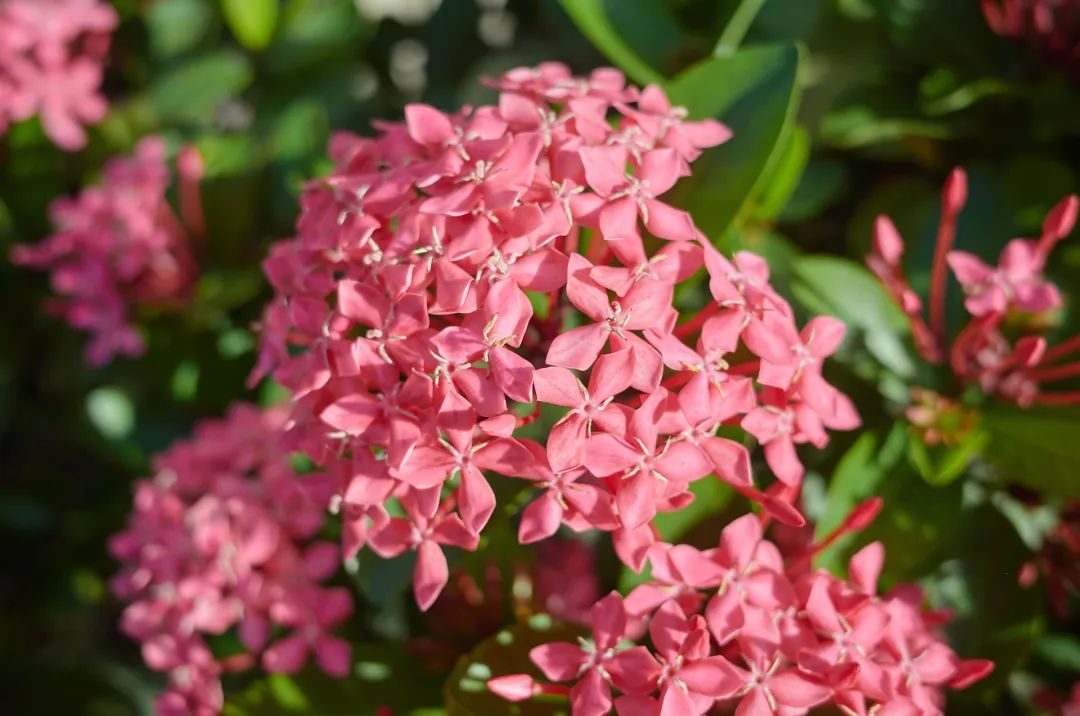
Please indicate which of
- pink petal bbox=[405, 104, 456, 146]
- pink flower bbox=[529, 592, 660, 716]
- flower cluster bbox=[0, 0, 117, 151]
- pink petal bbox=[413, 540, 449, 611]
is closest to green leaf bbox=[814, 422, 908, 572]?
pink flower bbox=[529, 592, 660, 716]

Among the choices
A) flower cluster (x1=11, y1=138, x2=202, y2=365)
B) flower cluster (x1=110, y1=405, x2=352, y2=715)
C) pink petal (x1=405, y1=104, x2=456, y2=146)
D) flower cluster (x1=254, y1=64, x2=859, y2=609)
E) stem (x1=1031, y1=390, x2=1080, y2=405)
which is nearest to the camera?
flower cluster (x1=254, y1=64, x2=859, y2=609)

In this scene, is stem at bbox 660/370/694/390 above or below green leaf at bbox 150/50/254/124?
above

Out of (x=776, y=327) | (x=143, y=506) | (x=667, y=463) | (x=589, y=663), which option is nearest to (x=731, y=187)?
(x=776, y=327)

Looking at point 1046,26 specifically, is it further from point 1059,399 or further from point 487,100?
point 487,100

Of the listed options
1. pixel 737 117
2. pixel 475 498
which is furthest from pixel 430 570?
pixel 737 117

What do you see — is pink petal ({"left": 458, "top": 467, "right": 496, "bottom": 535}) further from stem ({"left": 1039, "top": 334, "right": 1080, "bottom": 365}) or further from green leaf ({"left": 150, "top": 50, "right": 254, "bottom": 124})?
green leaf ({"left": 150, "top": 50, "right": 254, "bottom": 124})

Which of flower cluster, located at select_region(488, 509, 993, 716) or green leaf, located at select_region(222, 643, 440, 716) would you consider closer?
flower cluster, located at select_region(488, 509, 993, 716)

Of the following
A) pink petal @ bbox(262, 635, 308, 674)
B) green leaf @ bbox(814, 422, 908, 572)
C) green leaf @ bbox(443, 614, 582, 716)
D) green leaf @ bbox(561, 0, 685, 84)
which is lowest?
pink petal @ bbox(262, 635, 308, 674)

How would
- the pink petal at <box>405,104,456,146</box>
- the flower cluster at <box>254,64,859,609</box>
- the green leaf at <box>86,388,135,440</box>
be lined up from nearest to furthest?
the flower cluster at <box>254,64,859,609</box> → the pink petal at <box>405,104,456,146</box> → the green leaf at <box>86,388,135,440</box>
